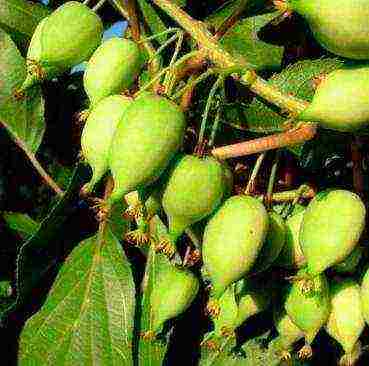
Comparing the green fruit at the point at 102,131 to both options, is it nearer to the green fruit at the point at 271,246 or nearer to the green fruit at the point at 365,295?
the green fruit at the point at 271,246

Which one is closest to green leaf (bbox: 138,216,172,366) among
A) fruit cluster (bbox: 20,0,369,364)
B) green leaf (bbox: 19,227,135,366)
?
green leaf (bbox: 19,227,135,366)

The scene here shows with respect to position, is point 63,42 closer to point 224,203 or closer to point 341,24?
point 224,203

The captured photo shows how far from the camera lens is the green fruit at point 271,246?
1.30 meters

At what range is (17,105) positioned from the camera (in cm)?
183

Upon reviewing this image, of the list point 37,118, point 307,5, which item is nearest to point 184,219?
point 307,5

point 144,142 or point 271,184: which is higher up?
point 144,142

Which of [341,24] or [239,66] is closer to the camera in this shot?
[341,24]

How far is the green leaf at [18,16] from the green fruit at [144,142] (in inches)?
24.1

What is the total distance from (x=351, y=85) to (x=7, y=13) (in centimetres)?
86

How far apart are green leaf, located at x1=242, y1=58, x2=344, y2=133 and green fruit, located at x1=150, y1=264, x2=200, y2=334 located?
0.89 feet

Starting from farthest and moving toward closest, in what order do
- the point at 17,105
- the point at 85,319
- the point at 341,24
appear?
the point at 17,105
the point at 85,319
the point at 341,24

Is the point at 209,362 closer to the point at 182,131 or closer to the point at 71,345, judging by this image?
the point at 71,345

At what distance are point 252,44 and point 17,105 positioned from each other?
0.52 meters

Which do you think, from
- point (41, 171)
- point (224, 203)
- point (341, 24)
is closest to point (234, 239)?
point (224, 203)
